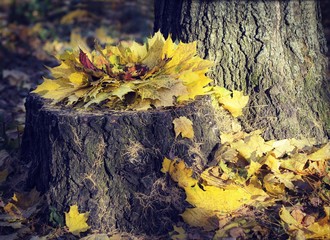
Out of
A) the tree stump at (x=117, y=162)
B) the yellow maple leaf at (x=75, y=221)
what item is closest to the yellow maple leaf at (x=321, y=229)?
the tree stump at (x=117, y=162)

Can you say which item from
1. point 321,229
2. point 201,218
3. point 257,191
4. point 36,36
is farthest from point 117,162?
point 36,36

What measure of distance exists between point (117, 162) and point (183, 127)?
363 millimetres

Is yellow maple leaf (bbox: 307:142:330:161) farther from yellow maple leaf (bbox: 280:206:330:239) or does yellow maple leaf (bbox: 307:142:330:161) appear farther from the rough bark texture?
yellow maple leaf (bbox: 280:206:330:239)

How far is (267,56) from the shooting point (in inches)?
129

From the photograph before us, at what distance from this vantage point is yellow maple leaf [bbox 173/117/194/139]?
2789 mm

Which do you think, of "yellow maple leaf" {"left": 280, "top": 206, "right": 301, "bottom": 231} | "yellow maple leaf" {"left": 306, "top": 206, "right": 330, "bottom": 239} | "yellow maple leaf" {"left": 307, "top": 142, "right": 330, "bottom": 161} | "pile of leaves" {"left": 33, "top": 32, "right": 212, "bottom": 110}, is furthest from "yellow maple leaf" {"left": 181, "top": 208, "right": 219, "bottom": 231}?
"yellow maple leaf" {"left": 307, "top": 142, "right": 330, "bottom": 161}

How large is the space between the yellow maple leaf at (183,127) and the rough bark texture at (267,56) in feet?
1.96

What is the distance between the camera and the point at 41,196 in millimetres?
3041

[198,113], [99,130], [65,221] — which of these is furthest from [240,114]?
[65,221]

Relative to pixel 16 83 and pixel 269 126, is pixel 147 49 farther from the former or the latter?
pixel 16 83

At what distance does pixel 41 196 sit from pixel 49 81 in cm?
61

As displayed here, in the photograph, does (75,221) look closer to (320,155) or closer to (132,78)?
(132,78)

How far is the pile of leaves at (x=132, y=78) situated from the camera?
2828mm

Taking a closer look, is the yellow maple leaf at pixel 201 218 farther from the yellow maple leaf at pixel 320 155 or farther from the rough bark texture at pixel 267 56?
the rough bark texture at pixel 267 56
